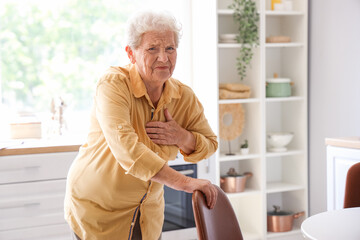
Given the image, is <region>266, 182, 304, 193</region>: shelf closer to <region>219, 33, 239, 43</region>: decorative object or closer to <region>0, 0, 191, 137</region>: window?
<region>0, 0, 191, 137</region>: window

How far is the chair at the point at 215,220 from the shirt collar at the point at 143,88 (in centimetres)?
42

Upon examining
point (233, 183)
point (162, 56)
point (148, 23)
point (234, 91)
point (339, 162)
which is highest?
point (148, 23)

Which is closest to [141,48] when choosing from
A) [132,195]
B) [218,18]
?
[132,195]

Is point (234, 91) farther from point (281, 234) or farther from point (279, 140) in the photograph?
point (281, 234)

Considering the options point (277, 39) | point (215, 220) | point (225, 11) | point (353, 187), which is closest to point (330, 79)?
point (277, 39)

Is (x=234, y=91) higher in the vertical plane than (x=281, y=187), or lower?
higher

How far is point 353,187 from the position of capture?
7.20ft

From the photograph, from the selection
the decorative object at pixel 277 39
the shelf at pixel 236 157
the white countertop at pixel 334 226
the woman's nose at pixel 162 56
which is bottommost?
the shelf at pixel 236 157

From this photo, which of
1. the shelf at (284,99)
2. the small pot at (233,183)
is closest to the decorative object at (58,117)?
the small pot at (233,183)

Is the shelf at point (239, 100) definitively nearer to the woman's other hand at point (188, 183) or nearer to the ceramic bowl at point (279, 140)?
the ceramic bowl at point (279, 140)

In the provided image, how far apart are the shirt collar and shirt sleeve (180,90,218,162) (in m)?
0.08

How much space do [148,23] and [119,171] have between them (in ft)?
1.74

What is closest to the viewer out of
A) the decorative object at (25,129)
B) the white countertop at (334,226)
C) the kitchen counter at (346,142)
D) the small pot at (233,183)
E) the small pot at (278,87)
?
the white countertop at (334,226)

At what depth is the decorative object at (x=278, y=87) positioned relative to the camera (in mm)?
3803
